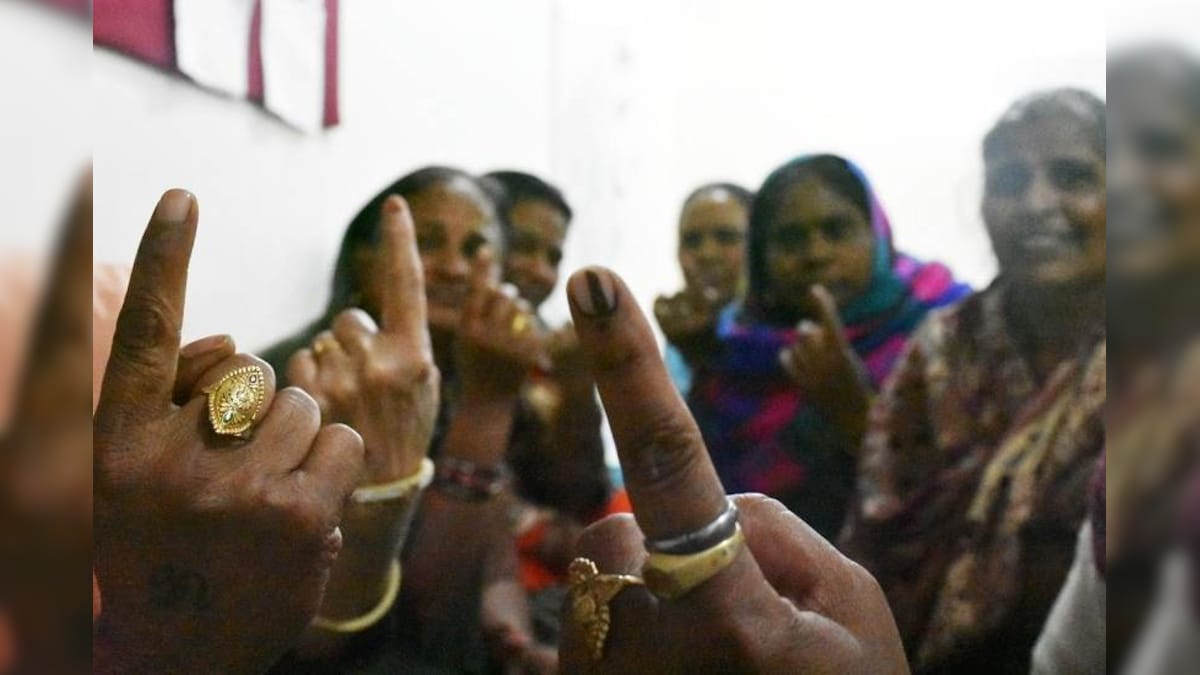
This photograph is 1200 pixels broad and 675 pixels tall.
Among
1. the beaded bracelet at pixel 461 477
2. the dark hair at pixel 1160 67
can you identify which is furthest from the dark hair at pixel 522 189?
the dark hair at pixel 1160 67

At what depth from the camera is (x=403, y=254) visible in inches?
41.1

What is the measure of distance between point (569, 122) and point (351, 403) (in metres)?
0.31

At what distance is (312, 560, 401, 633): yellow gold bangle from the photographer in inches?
40.4

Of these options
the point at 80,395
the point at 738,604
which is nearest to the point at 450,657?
the point at 738,604

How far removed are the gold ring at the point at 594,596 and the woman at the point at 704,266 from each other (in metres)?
0.19

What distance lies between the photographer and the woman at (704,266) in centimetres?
102

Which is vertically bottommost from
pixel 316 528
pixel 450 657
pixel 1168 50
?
pixel 450 657

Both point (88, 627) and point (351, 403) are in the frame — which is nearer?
point (88, 627)

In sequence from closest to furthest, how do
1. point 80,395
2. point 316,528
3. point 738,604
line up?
point 80,395, point 738,604, point 316,528

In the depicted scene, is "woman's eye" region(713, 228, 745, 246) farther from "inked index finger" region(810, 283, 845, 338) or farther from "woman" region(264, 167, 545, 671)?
"woman" region(264, 167, 545, 671)

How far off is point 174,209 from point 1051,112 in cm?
70

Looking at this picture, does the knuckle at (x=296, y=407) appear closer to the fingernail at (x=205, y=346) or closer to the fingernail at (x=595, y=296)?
the fingernail at (x=205, y=346)

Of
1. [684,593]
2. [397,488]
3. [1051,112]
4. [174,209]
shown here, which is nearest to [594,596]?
[684,593]

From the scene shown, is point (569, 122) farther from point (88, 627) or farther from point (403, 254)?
point (88, 627)
